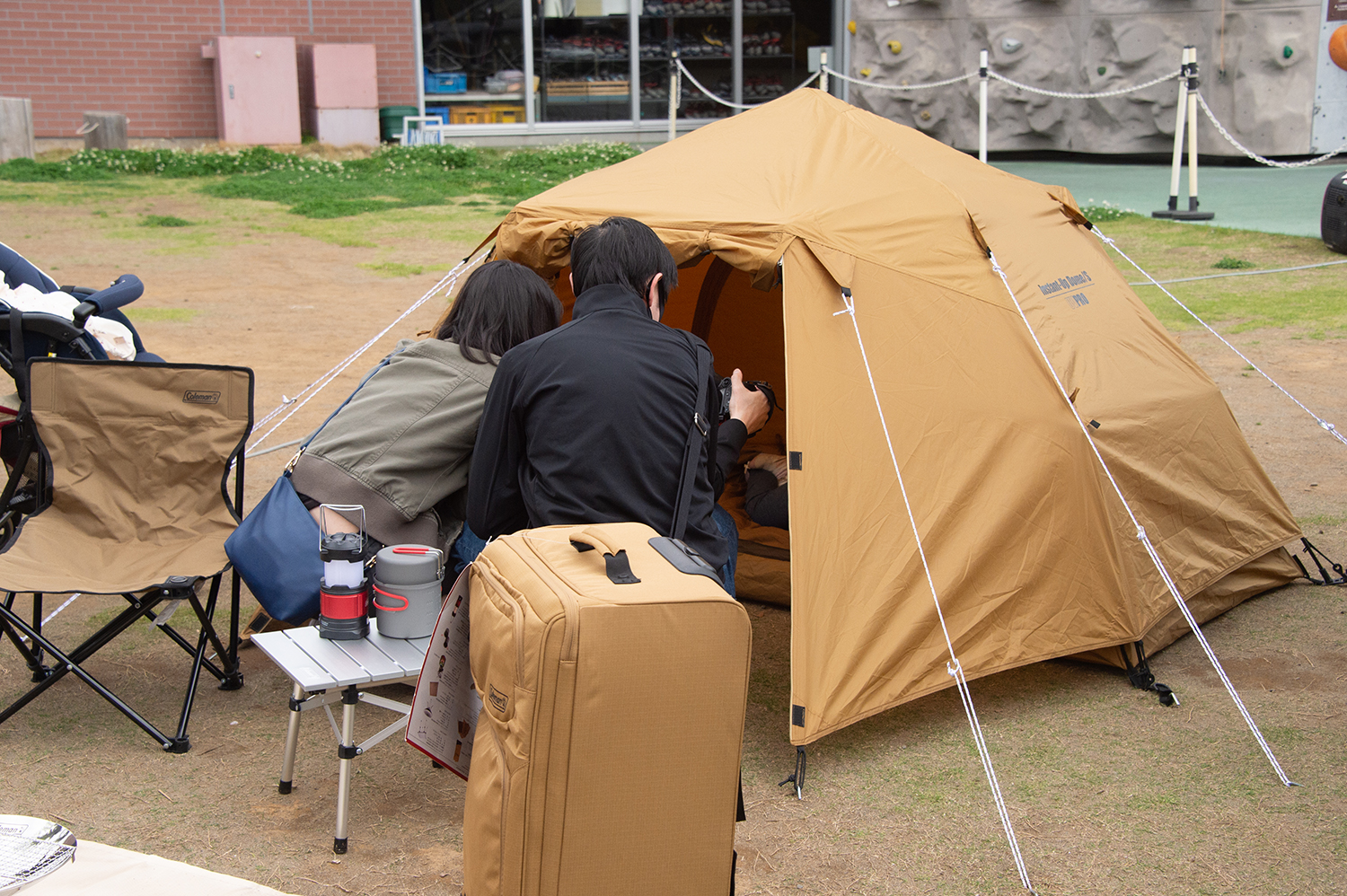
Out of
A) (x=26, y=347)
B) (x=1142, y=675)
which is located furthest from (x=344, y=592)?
(x=1142, y=675)

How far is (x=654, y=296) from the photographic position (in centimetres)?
283

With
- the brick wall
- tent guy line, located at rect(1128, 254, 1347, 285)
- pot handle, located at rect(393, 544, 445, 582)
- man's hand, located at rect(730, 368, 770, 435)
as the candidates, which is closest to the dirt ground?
pot handle, located at rect(393, 544, 445, 582)

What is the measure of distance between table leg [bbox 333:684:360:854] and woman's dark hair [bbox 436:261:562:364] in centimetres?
92

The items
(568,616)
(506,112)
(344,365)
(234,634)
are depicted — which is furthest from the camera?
A: (506,112)

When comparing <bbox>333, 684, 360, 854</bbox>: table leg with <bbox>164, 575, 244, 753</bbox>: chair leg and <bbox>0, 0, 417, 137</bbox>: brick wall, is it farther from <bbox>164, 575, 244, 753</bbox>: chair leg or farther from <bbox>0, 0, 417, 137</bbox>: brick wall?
<bbox>0, 0, 417, 137</bbox>: brick wall

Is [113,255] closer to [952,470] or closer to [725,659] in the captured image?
[952,470]

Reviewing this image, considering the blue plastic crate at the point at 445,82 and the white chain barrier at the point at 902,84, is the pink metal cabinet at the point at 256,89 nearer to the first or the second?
the blue plastic crate at the point at 445,82

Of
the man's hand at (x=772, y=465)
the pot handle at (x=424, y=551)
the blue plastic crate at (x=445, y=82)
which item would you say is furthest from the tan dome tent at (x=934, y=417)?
the blue plastic crate at (x=445, y=82)

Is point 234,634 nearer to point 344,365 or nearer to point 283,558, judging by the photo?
point 283,558

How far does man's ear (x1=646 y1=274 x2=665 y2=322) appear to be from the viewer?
9.18ft

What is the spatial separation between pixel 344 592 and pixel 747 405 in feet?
3.70

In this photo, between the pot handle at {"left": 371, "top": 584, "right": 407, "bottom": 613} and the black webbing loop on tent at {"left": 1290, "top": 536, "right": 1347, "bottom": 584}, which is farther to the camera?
the black webbing loop on tent at {"left": 1290, "top": 536, "right": 1347, "bottom": 584}

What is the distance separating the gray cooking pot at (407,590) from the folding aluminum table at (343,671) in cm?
4

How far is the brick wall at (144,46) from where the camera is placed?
49.4 ft
